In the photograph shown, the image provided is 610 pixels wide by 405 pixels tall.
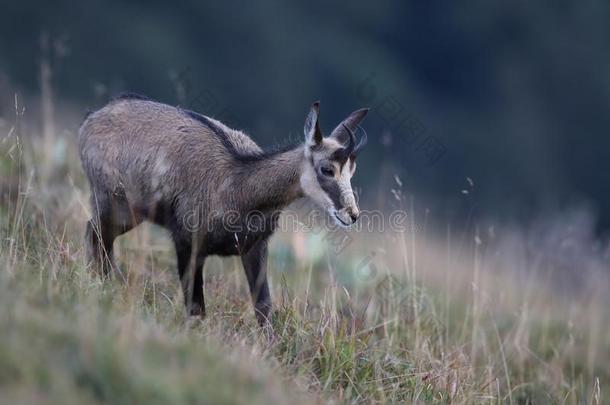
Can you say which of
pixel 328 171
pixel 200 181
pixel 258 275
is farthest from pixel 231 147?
pixel 258 275

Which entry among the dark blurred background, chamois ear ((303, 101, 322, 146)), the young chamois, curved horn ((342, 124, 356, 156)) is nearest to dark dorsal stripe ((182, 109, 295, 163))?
the young chamois

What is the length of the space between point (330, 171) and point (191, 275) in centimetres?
133

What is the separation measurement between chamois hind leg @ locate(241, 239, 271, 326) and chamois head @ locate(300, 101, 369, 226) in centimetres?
61

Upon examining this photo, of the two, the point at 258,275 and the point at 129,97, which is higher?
the point at 129,97

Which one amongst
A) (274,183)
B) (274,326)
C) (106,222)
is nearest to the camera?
(274,326)

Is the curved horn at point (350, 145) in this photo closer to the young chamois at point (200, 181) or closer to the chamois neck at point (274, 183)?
the young chamois at point (200, 181)

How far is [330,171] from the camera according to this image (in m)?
7.50

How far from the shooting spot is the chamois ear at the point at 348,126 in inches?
308

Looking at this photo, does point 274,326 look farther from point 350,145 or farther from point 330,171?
point 350,145

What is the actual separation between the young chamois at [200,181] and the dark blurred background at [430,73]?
18398 millimetres

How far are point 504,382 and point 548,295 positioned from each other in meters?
3.47

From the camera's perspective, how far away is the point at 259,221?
7.76 m

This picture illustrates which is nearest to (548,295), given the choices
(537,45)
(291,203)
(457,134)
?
(291,203)

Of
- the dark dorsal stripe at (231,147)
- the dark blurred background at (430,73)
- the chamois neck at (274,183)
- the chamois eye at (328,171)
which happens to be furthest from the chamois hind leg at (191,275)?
the dark blurred background at (430,73)
